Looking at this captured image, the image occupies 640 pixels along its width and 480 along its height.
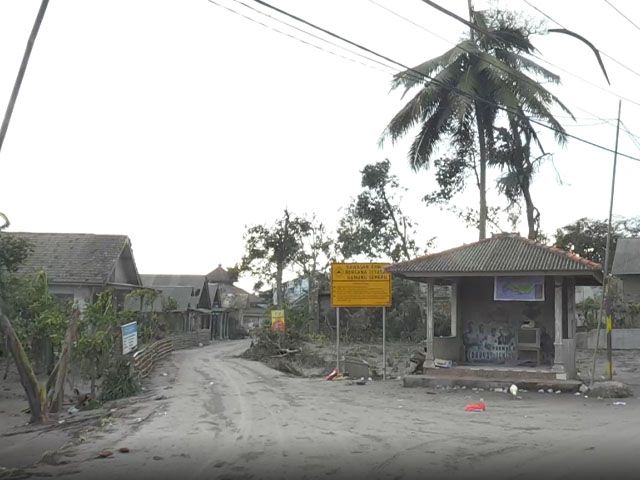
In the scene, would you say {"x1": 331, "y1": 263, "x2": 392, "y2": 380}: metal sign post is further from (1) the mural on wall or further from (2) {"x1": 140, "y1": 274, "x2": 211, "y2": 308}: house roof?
(2) {"x1": 140, "y1": 274, "x2": 211, "y2": 308}: house roof

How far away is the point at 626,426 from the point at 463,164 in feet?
80.9

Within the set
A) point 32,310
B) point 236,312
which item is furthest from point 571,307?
point 236,312

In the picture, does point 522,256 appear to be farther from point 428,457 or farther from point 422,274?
point 428,457

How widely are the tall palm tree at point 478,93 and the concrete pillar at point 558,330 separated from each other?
8.92m

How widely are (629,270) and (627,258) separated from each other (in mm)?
1859

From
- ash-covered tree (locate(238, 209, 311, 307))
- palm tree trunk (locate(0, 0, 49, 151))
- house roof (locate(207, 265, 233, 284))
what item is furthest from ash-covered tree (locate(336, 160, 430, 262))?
house roof (locate(207, 265, 233, 284))

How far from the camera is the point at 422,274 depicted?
18922 millimetres

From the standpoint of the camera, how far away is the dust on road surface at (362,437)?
301 inches

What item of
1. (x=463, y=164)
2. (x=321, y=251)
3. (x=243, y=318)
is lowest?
(x=243, y=318)

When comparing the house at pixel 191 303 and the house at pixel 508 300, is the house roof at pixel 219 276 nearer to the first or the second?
the house at pixel 191 303

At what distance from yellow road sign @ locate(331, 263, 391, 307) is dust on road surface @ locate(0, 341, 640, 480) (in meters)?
4.65

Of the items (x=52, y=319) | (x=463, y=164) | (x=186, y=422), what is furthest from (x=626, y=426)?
(x=463, y=164)

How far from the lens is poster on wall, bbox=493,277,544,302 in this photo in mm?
18516

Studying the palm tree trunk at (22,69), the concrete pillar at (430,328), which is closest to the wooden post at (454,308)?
the concrete pillar at (430,328)
